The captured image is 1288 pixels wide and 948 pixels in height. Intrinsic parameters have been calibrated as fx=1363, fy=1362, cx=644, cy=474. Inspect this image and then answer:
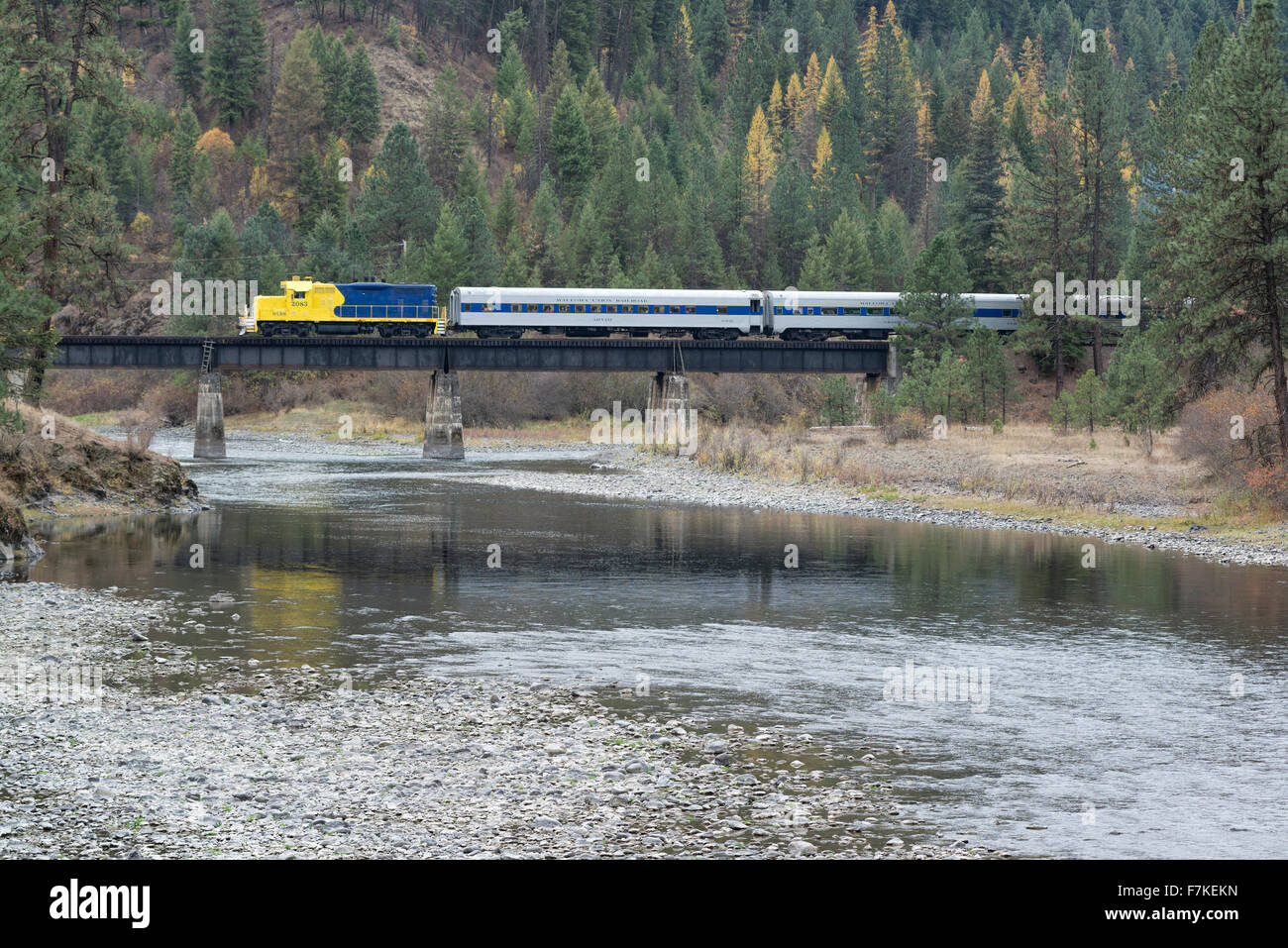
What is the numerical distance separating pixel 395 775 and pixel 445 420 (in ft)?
237

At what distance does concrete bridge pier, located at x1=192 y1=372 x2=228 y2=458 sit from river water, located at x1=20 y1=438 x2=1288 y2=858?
38.8 metres

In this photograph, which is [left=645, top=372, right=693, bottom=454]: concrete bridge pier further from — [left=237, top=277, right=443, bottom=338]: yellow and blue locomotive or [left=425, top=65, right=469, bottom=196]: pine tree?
[left=425, top=65, right=469, bottom=196]: pine tree

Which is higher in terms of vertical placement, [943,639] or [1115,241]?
[1115,241]

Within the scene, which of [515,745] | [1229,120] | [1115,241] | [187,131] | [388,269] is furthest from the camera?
[187,131]

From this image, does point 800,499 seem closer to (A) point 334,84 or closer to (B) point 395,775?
(B) point 395,775

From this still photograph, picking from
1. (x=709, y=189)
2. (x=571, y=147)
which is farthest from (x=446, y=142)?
(x=709, y=189)

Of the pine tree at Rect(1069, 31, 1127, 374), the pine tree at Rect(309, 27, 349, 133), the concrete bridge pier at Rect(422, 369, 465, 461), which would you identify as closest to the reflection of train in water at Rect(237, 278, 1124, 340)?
the concrete bridge pier at Rect(422, 369, 465, 461)

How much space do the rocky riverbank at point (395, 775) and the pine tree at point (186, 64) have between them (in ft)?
532

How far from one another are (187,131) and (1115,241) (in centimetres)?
10078

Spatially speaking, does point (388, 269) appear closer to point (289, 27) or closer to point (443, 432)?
point (443, 432)

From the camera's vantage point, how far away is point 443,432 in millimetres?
86812

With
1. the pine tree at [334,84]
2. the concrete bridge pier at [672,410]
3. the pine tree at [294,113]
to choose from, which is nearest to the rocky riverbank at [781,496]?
the concrete bridge pier at [672,410]

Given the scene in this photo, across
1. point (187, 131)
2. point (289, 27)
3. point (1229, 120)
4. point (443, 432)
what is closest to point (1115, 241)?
point (443, 432)

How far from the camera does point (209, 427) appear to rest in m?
84.5
